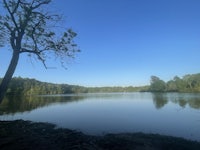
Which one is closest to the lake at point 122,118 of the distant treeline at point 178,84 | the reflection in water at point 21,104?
the reflection in water at point 21,104

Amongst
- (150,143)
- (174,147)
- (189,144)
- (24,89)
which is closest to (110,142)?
(150,143)

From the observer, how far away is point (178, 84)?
11019 cm

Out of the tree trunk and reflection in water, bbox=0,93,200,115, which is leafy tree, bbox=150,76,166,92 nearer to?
reflection in water, bbox=0,93,200,115

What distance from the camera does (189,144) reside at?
35.2 feet

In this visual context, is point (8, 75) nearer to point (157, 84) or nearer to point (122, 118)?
point (122, 118)

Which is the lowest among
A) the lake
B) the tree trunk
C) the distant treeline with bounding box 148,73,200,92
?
the lake

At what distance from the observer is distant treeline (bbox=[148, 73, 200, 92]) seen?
104 metres

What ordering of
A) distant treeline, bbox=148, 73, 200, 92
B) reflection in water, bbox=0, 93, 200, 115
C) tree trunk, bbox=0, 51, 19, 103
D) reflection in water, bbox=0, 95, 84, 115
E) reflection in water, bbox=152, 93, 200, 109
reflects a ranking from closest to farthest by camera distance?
tree trunk, bbox=0, 51, 19, 103
reflection in water, bbox=0, 95, 84, 115
reflection in water, bbox=0, 93, 200, 115
reflection in water, bbox=152, 93, 200, 109
distant treeline, bbox=148, 73, 200, 92

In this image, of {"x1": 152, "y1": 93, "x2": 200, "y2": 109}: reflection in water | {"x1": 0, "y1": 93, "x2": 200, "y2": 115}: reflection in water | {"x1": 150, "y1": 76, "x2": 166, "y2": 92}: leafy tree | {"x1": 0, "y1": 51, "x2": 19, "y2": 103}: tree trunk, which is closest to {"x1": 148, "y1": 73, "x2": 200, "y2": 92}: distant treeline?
{"x1": 150, "y1": 76, "x2": 166, "y2": 92}: leafy tree

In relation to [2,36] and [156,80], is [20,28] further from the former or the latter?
[156,80]

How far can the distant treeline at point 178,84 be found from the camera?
10411 cm

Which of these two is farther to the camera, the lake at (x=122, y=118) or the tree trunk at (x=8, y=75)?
the lake at (x=122, y=118)

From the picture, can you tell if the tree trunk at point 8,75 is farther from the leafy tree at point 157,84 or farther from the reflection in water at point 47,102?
the leafy tree at point 157,84

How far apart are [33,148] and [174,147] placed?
6.74 metres
